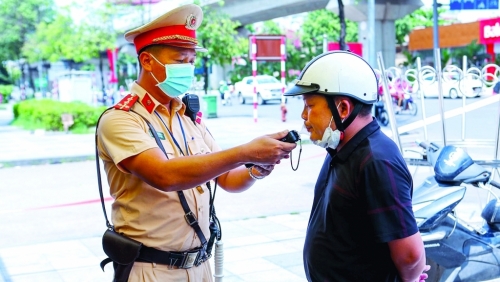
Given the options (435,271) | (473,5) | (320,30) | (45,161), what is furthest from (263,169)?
(320,30)

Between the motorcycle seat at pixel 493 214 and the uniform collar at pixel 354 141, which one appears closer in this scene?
the uniform collar at pixel 354 141

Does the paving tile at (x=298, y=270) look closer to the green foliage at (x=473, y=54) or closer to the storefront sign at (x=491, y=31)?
the storefront sign at (x=491, y=31)

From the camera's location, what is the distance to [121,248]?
7.96 ft

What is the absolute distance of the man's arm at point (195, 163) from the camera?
2.17m

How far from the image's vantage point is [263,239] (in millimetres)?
6273

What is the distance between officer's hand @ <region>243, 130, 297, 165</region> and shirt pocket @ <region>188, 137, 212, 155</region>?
455mm

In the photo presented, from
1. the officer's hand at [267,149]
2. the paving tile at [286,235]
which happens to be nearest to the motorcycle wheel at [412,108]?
the paving tile at [286,235]

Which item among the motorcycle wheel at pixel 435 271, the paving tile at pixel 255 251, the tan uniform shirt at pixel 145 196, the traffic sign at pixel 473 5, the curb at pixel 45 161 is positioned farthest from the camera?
the traffic sign at pixel 473 5

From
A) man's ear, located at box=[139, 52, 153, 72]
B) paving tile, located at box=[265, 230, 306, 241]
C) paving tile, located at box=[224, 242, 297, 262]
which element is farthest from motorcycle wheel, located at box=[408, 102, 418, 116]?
man's ear, located at box=[139, 52, 153, 72]

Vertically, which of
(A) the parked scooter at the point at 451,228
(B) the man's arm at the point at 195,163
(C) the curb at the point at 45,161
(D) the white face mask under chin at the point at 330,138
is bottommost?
(C) the curb at the point at 45,161

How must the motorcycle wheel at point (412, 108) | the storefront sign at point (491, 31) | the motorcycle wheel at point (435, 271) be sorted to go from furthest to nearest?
1. the storefront sign at point (491, 31)
2. the motorcycle wheel at point (412, 108)
3. the motorcycle wheel at point (435, 271)

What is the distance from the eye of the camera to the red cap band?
2.48 m

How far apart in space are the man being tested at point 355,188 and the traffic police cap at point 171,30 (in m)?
0.54

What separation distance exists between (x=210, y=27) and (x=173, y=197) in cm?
2400
